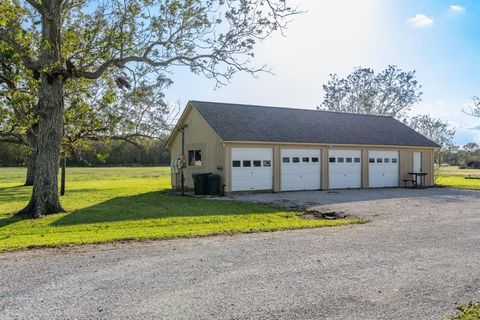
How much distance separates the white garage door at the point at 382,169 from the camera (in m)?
23.3

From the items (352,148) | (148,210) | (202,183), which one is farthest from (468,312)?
(352,148)

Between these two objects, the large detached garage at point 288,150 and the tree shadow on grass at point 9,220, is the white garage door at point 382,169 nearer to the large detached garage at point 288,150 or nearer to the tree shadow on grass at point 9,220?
the large detached garage at point 288,150

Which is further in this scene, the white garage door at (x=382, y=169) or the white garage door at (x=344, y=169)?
the white garage door at (x=382, y=169)

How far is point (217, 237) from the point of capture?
330 inches

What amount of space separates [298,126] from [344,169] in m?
3.43

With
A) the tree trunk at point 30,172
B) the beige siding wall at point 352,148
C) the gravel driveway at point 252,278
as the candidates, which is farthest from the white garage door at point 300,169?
the tree trunk at point 30,172

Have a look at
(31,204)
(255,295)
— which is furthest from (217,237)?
(31,204)

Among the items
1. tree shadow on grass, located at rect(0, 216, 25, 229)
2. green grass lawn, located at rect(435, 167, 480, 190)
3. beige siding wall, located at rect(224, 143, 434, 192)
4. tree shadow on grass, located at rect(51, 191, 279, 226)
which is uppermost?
beige siding wall, located at rect(224, 143, 434, 192)

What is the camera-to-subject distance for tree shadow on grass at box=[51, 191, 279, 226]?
36.9 feet

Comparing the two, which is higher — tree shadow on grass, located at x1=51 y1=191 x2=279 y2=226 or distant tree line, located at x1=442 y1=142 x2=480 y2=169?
distant tree line, located at x1=442 y1=142 x2=480 y2=169

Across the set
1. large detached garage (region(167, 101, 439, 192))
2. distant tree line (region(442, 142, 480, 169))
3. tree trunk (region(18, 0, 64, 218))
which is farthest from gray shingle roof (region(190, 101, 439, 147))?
distant tree line (region(442, 142, 480, 169))

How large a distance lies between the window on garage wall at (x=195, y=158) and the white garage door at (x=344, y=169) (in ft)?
22.5

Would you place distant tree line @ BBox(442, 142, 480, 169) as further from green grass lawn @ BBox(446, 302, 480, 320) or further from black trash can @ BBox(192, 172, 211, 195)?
green grass lawn @ BBox(446, 302, 480, 320)

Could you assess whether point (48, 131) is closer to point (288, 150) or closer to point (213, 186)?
point (213, 186)
